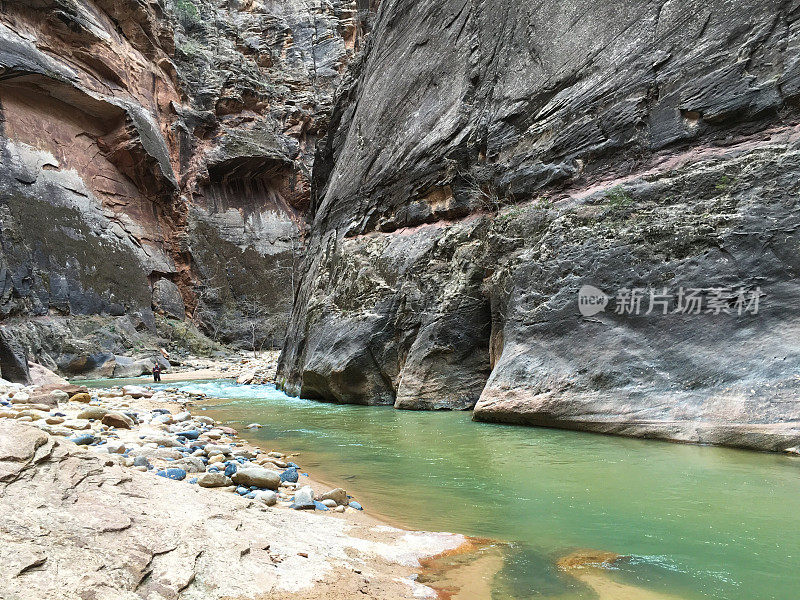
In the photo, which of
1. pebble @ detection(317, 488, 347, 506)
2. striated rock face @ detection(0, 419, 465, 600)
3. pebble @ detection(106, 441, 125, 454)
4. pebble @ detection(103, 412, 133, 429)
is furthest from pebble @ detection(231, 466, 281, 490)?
pebble @ detection(103, 412, 133, 429)

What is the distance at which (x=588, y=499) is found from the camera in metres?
3.03

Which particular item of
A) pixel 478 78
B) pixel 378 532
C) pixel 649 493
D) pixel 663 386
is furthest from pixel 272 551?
pixel 478 78

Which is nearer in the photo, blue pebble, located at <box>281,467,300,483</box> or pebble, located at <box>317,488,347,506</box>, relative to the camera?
pebble, located at <box>317,488,347,506</box>

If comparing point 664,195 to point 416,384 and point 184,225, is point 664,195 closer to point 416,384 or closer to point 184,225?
point 416,384

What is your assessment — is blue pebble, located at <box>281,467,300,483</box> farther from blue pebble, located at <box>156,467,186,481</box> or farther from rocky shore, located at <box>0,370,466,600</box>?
blue pebble, located at <box>156,467,186,481</box>

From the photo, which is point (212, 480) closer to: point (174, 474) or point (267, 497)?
point (174, 474)

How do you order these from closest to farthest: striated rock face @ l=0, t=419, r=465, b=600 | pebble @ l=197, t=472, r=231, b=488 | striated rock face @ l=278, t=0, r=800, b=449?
striated rock face @ l=0, t=419, r=465, b=600 → pebble @ l=197, t=472, r=231, b=488 → striated rock face @ l=278, t=0, r=800, b=449

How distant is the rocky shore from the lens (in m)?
1.46

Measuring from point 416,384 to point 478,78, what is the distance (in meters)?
5.48

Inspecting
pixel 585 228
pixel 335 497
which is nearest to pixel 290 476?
pixel 335 497

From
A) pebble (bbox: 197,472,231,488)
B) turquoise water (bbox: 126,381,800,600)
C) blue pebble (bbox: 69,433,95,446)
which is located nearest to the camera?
turquoise water (bbox: 126,381,800,600)

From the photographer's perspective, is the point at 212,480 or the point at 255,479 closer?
the point at 212,480

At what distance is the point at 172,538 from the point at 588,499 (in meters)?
2.37

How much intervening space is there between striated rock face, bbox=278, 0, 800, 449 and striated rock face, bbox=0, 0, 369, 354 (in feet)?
38.5
